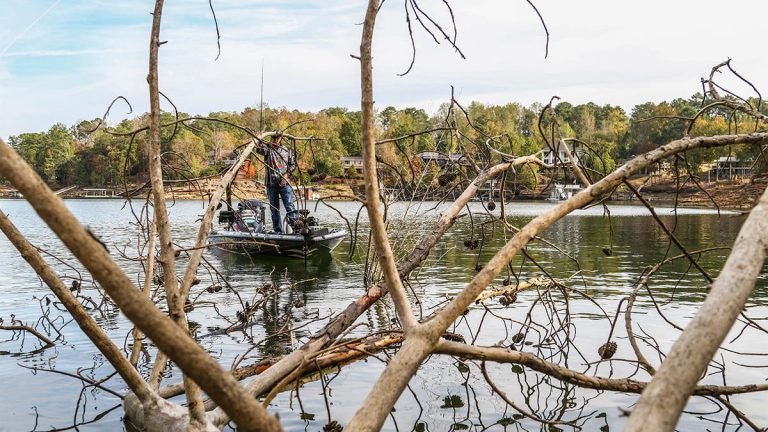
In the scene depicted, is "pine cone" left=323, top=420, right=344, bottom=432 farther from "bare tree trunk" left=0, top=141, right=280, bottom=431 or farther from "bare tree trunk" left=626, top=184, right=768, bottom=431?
"bare tree trunk" left=626, top=184, right=768, bottom=431

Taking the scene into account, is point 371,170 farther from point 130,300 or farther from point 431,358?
point 431,358

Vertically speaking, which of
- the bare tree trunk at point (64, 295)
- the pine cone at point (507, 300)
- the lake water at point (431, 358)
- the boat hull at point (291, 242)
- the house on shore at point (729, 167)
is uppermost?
the house on shore at point (729, 167)

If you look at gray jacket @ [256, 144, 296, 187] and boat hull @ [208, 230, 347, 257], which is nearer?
gray jacket @ [256, 144, 296, 187]

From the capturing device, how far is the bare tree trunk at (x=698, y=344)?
1.81 m

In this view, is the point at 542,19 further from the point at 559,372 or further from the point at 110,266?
the point at 110,266

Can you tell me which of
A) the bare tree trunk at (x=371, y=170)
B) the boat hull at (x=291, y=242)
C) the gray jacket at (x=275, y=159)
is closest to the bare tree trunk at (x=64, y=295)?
the gray jacket at (x=275, y=159)

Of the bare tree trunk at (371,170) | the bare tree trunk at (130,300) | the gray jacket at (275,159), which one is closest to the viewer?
the bare tree trunk at (130,300)

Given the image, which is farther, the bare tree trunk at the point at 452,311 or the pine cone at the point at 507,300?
the pine cone at the point at 507,300

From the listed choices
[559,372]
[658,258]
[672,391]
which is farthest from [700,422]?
[658,258]

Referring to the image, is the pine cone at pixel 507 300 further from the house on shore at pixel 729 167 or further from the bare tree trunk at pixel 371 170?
the bare tree trunk at pixel 371 170

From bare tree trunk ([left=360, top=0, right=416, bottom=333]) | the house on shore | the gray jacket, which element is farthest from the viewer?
the house on shore

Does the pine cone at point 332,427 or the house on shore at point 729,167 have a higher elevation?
the house on shore at point 729,167

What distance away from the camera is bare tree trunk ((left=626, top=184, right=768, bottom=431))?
5.94 feet

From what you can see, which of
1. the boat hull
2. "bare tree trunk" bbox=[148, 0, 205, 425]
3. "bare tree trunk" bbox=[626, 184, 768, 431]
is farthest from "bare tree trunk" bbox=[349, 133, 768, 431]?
the boat hull
